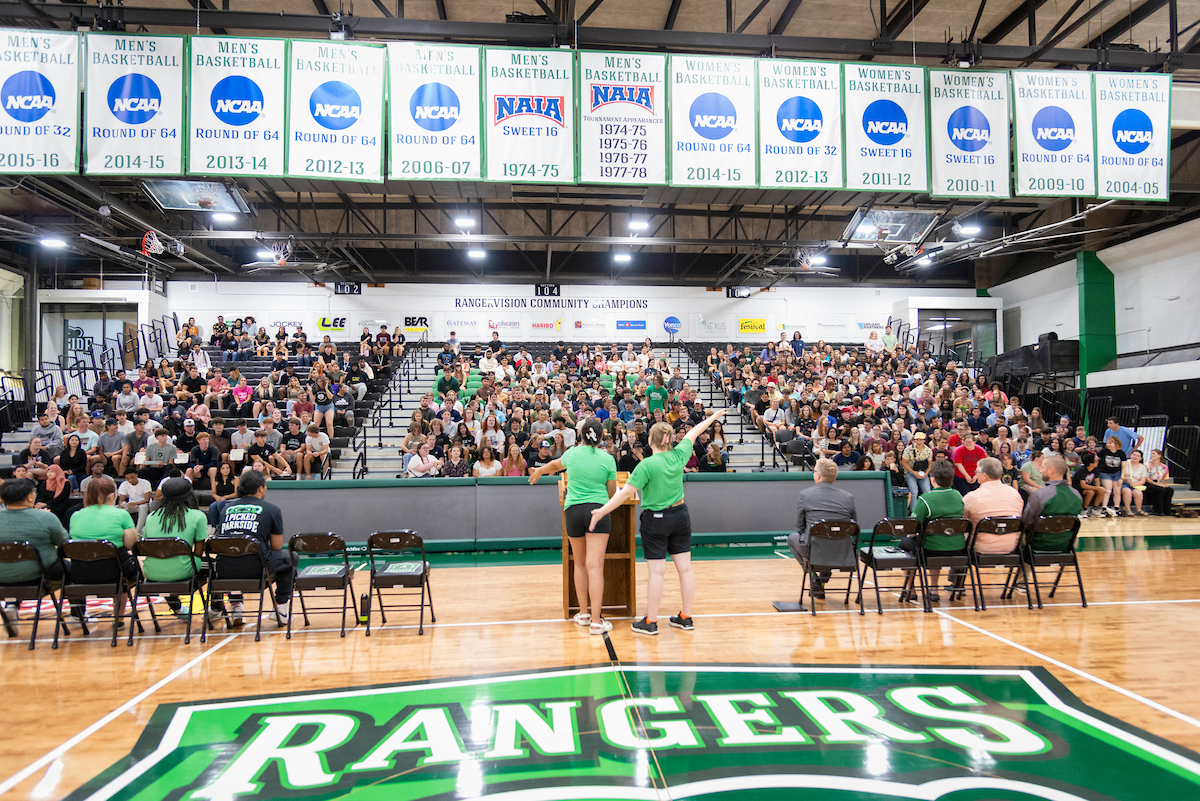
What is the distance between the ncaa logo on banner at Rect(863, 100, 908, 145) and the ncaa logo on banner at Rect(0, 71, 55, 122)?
8751mm

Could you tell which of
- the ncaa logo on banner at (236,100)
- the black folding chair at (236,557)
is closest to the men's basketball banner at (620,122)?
the ncaa logo on banner at (236,100)

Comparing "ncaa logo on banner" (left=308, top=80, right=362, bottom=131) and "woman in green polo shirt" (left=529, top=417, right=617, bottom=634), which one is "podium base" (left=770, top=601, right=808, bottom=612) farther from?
"ncaa logo on banner" (left=308, top=80, right=362, bottom=131)

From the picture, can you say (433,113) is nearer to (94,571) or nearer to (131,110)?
(131,110)

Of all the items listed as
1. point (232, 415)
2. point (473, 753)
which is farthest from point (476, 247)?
point (473, 753)

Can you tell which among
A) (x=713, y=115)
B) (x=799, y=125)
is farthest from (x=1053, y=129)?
(x=713, y=115)

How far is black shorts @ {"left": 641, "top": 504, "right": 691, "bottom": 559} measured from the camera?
5398 millimetres

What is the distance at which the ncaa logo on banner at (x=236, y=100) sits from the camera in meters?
6.97

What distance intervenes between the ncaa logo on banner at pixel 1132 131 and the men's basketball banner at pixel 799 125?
3.55 metres

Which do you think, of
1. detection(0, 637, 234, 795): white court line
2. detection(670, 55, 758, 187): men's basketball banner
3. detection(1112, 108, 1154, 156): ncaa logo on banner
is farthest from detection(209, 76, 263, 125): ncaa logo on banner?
detection(1112, 108, 1154, 156): ncaa logo on banner

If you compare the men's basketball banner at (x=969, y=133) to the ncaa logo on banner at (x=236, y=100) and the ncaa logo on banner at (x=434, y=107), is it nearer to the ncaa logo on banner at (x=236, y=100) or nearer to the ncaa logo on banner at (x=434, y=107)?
the ncaa logo on banner at (x=434, y=107)

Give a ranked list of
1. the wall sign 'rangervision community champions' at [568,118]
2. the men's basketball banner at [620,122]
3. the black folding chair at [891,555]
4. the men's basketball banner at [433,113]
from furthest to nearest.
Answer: the men's basketball banner at [620,122] → the men's basketball banner at [433,113] → the wall sign 'rangervision community champions' at [568,118] → the black folding chair at [891,555]

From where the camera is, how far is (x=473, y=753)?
11.4 ft

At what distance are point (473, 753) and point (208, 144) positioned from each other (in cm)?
661

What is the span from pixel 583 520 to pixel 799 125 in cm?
523
